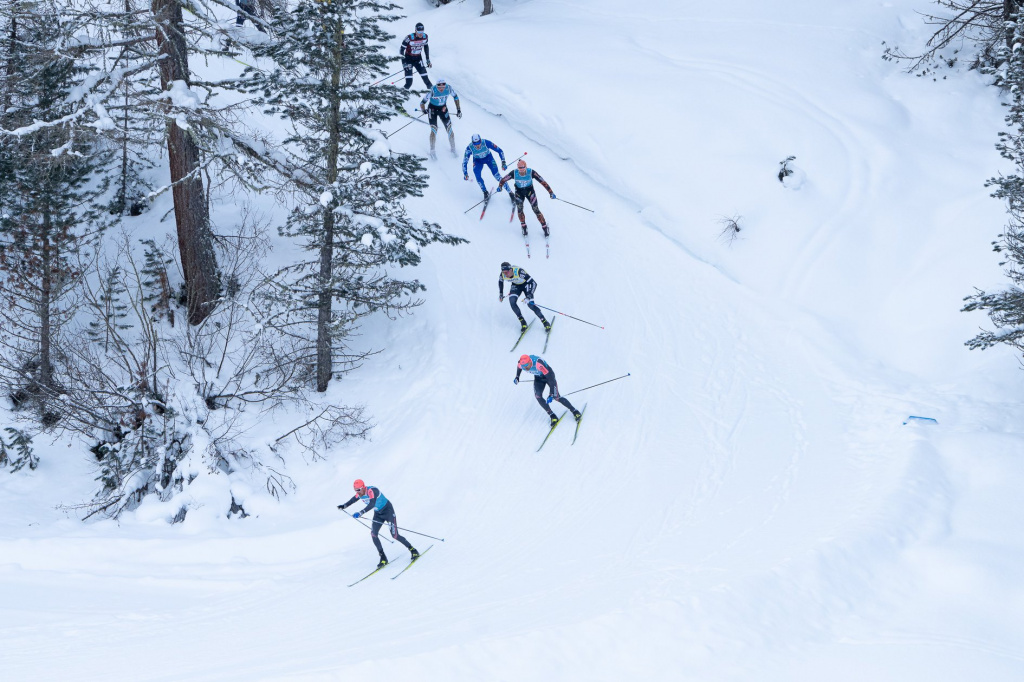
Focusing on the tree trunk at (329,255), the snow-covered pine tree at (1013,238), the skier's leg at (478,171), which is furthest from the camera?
the skier's leg at (478,171)

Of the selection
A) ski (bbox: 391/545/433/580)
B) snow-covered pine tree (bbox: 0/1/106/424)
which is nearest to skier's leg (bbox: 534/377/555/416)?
ski (bbox: 391/545/433/580)

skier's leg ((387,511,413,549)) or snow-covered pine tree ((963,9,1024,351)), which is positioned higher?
snow-covered pine tree ((963,9,1024,351))

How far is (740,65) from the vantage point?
72.7ft

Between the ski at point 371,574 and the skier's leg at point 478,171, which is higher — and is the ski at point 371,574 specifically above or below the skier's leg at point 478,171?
below

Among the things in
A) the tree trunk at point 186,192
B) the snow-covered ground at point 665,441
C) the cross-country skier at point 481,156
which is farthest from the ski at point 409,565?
the cross-country skier at point 481,156

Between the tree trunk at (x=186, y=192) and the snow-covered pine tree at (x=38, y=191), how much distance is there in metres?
1.41

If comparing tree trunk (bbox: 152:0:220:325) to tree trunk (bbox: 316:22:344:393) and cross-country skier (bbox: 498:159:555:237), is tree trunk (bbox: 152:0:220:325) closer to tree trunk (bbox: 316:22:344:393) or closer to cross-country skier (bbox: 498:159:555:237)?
tree trunk (bbox: 316:22:344:393)

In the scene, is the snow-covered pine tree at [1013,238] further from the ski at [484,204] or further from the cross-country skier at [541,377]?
the ski at [484,204]

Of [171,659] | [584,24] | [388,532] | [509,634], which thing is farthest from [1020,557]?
[584,24]

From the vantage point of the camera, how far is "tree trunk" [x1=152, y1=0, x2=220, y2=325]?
1240 centimetres

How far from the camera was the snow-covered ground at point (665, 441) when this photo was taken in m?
9.11

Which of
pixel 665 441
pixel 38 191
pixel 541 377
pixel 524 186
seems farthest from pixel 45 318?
pixel 665 441

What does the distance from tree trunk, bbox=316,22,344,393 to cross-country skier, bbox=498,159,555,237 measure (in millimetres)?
4957

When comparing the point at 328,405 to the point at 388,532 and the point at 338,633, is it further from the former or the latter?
the point at 338,633
